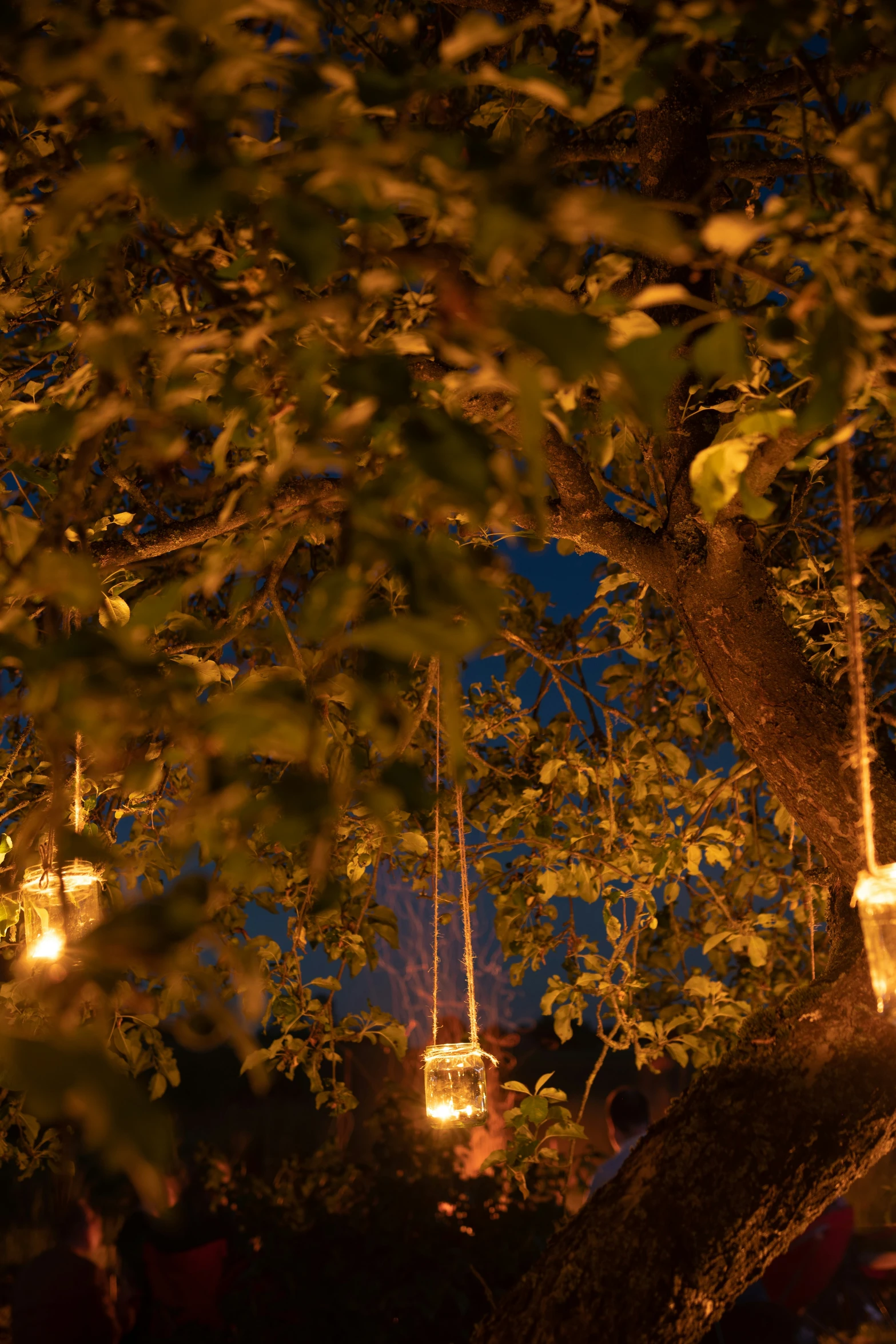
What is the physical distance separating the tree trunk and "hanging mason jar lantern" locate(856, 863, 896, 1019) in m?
0.41

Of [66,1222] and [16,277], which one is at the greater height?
[16,277]

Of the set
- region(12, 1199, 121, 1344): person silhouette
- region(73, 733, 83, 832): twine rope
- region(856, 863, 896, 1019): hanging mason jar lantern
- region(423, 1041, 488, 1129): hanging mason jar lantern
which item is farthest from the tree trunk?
region(12, 1199, 121, 1344): person silhouette

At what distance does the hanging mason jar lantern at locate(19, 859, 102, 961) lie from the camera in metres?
1.94

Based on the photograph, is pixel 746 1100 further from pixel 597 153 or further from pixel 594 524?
pixel 597 153

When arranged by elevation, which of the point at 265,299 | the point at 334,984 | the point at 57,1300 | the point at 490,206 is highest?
the point at 490,206

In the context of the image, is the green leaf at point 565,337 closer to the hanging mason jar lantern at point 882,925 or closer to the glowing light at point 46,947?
the hanging mason jar lantern at point 882,925

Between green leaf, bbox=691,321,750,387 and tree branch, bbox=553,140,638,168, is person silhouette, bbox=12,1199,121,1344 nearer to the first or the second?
tree branch, bbox=553,140,638,168

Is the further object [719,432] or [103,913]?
[103,913]

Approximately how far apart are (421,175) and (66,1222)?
4630 mm

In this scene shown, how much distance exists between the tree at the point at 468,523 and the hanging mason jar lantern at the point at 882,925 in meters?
0.53

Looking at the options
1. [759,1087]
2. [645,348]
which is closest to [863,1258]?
[759,1087]

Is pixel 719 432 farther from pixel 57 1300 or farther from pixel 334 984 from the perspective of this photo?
pixel 57 1300

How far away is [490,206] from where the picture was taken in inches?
28.7

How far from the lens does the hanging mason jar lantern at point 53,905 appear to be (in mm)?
1941
